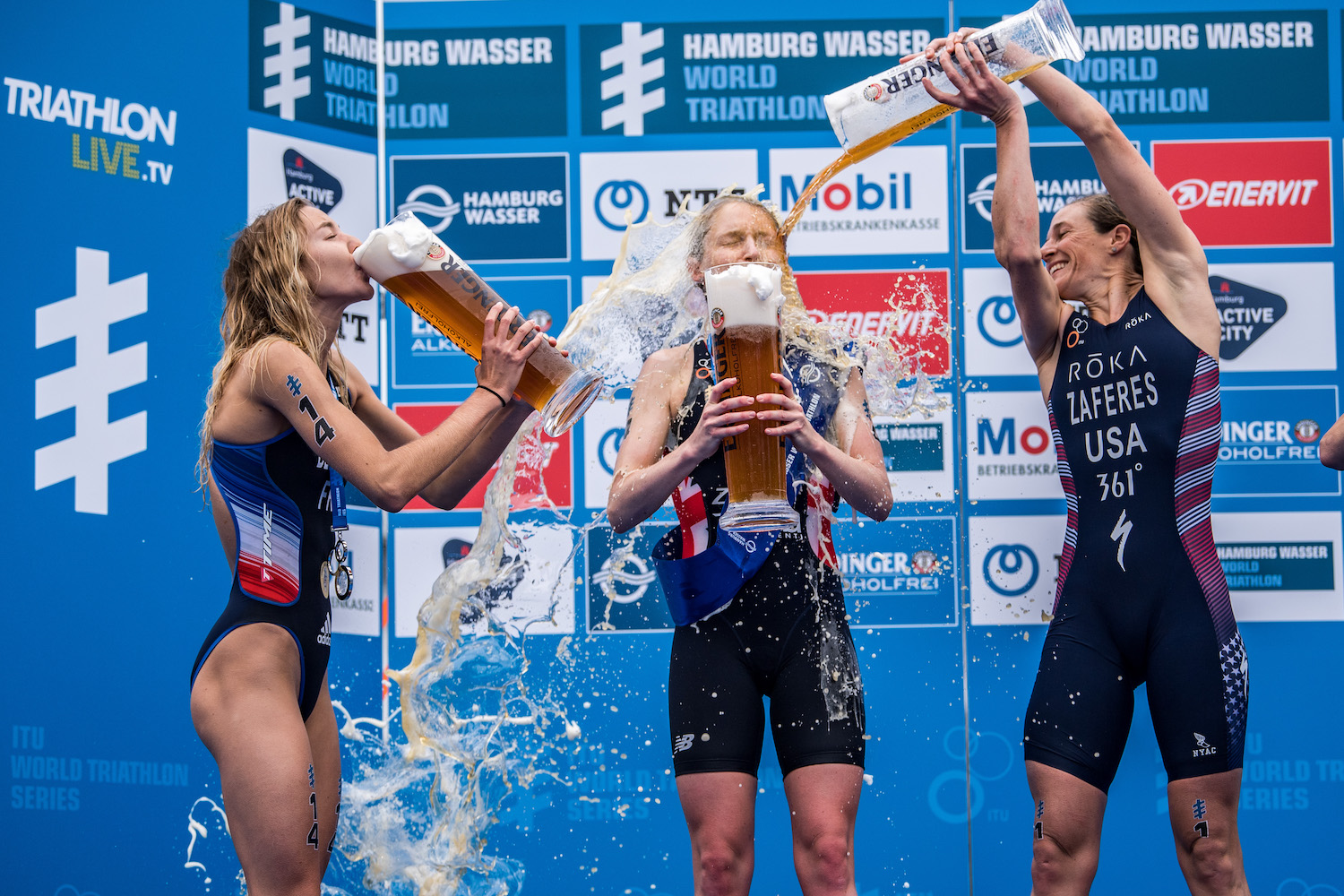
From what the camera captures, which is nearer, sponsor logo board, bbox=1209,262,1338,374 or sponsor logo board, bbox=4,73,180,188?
sponsor logo board, bbox=4,73,180,188

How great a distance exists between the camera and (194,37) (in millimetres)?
4070

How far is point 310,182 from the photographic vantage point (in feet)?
13.7

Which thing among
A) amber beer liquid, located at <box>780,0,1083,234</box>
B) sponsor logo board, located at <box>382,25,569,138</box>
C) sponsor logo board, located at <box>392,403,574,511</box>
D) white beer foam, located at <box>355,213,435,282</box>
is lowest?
sponsor logo board, located at <box>392,403,574,511</box>

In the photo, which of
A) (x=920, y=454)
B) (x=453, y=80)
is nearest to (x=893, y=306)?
(x=920, y=454)

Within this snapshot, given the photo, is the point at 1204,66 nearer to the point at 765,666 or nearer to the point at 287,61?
the point at 765,666

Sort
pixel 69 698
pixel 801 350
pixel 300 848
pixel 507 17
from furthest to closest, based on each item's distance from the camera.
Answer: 1. pixel 507 17
2. pixel 69 698
3. pixel 801 350
4. pixel 300 848

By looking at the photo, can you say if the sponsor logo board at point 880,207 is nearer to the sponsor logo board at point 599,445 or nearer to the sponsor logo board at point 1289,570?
the sponsor logo board at point 599,445

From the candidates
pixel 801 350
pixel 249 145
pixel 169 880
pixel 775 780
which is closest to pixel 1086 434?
pixel 801 350

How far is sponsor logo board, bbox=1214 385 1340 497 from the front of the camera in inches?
164

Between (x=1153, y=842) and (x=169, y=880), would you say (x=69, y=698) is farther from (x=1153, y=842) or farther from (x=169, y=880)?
(x=1153, y=842)

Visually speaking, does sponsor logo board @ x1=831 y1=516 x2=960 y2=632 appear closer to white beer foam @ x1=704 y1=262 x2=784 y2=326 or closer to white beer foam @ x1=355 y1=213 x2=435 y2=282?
white beer foam @ x1=704 y1=262 x2=784 y2=326

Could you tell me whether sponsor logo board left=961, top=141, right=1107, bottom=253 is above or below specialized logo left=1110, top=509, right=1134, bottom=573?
above

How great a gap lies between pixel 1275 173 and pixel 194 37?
4.08m

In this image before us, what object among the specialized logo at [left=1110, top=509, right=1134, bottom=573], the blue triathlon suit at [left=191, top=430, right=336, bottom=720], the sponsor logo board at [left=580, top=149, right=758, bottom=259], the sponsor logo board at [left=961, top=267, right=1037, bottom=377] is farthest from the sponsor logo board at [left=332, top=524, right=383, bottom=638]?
the specialized logo at [left=1110, top=509, right=1134, bottom=573]
